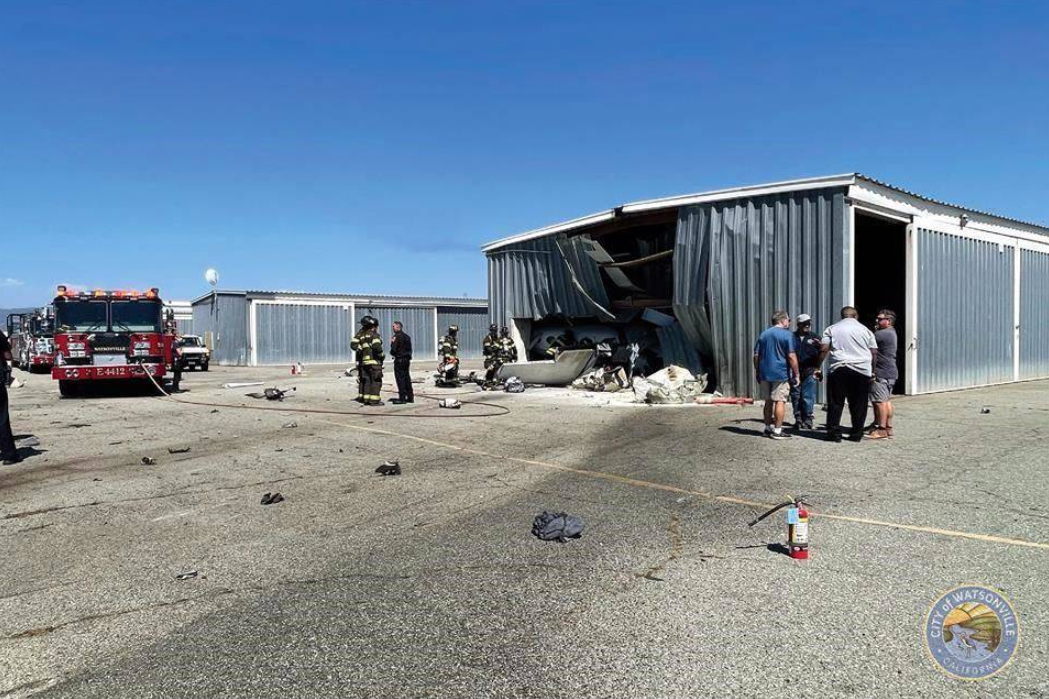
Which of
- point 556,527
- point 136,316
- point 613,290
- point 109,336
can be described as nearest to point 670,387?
point 613,290

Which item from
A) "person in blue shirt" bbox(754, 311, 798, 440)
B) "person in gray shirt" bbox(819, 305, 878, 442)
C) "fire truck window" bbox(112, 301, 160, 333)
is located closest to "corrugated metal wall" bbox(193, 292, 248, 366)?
"fire truck window" bbox(112, 301, 160, 333)

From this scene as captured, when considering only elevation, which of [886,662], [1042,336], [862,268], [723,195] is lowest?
[886,662]

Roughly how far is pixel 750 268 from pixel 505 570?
11.6m

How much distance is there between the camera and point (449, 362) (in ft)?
64.8

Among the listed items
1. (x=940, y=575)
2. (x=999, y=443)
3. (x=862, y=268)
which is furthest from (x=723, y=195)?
(x=940, y=575)

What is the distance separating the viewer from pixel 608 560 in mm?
4766

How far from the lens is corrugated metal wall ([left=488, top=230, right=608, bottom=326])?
19.3 m

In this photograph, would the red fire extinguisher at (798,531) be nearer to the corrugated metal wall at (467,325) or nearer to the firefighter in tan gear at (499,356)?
the firefighter in tan gear at (499,356)

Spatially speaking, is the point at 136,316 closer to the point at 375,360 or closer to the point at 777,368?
the point at 375,360

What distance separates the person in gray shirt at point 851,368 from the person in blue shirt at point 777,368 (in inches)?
19.5

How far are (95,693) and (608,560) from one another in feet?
9.88

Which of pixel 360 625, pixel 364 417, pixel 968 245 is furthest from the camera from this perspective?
pixel 968 245

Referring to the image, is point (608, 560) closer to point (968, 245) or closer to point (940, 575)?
point (940, 575)
